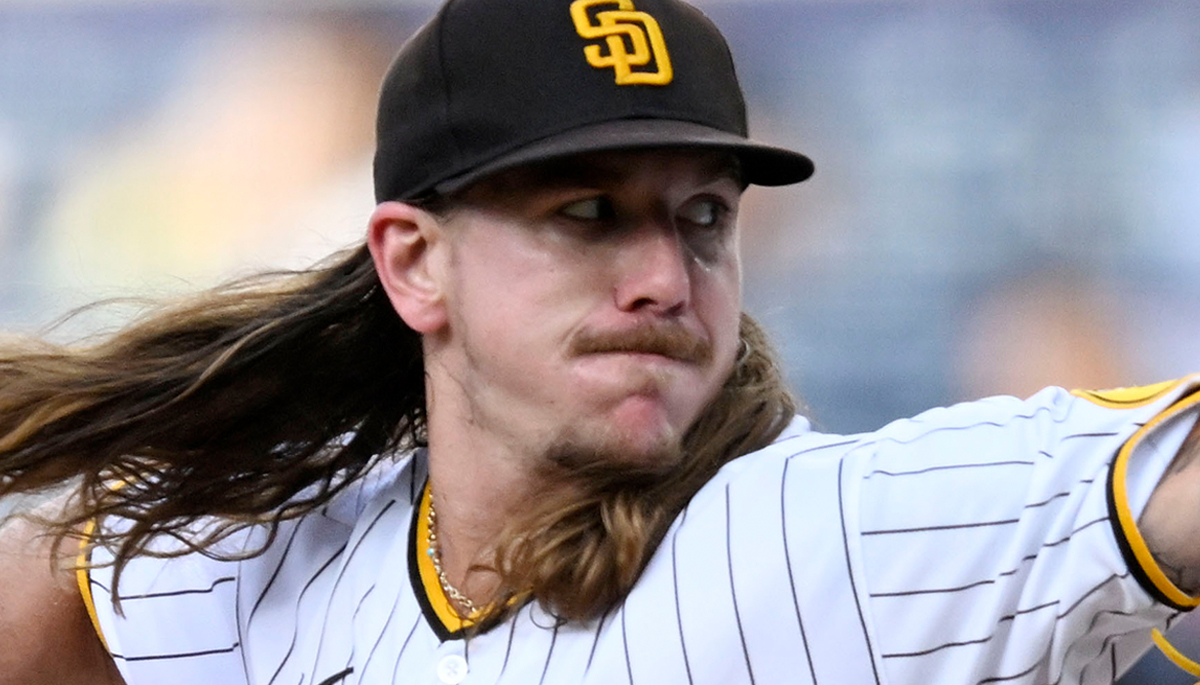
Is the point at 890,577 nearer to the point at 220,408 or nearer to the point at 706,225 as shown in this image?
the point at 706,225

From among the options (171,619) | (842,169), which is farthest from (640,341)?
(842,169)

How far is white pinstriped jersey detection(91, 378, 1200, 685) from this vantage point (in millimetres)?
1061

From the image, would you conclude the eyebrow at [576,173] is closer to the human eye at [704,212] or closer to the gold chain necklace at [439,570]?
the human eye at [704,212]

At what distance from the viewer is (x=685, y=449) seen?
1375 millimetres

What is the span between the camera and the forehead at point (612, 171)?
4.35 ft

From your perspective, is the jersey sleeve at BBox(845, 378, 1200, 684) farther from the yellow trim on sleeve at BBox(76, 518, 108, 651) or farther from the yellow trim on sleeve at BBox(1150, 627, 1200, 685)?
the yellow trim on sleeve at BBox(76, 518, 108, 651)

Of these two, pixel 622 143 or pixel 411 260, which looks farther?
pixel 411 260

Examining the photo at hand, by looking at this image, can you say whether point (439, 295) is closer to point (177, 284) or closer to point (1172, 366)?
point (177, 284)

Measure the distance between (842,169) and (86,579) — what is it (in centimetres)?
232

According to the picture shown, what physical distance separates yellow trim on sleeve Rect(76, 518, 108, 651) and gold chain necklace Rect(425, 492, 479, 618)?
0.38 m

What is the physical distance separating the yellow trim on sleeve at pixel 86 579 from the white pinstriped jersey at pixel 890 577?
28 centimetres

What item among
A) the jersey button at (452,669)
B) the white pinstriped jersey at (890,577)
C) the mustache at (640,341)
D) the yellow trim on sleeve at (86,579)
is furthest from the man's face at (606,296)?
the yellow trim on sleeve at (86,579)

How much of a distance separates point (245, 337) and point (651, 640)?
0.65 metres

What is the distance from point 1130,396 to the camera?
1.14 metres
